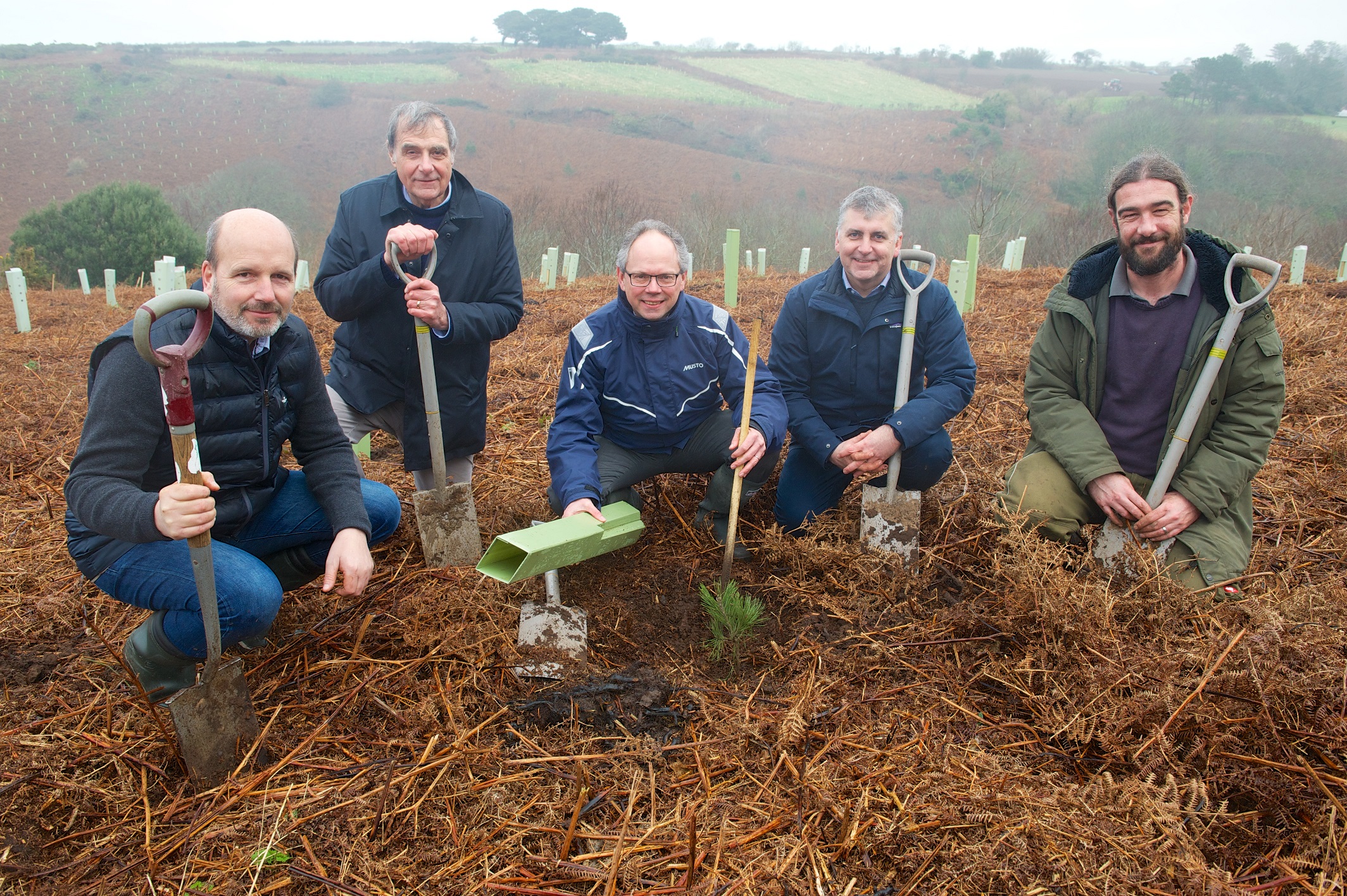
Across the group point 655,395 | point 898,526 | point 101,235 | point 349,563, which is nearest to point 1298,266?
point 898,526

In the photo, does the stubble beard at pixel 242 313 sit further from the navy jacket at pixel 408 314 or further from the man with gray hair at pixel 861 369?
the man with gray hair at pixel 861 369

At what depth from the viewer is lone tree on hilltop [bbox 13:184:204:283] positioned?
21.5m

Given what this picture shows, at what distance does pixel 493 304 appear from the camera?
3508 mm

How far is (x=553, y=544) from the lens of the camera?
262 centimetres

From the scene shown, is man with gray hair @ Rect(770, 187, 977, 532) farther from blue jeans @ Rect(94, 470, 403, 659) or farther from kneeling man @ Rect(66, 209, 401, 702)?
blue jeans @ Rect(94, 470, 403, 659)

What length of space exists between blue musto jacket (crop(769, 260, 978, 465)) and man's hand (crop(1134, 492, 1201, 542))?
0.86m

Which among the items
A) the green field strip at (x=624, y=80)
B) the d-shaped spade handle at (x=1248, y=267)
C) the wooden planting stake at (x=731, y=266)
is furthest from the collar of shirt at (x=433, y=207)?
the green field strip at (x=624, y=80)

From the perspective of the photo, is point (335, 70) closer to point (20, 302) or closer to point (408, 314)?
point (20, 302)

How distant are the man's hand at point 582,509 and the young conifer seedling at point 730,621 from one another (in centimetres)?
49

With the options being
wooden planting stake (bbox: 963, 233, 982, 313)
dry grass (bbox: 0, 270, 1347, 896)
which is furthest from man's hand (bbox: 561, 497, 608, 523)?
wooden planting stake (bbox: 963, 233, 982, 313)

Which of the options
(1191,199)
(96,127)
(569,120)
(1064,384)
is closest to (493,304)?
(1064,384)

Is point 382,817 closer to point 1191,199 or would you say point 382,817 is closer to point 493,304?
point 493,304

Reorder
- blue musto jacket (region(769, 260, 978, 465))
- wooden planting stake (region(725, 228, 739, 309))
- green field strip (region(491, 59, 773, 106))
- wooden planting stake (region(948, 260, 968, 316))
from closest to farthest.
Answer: blue musto jacket (region(769, 260, 978, 465)) → wooden planting stake (region(948, 260, 968, 316)) → wooden planting stake (region(725, 228, 739, 309)) → green field strip (region(491, 59, 773, 106))

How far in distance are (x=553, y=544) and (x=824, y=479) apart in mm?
1563
